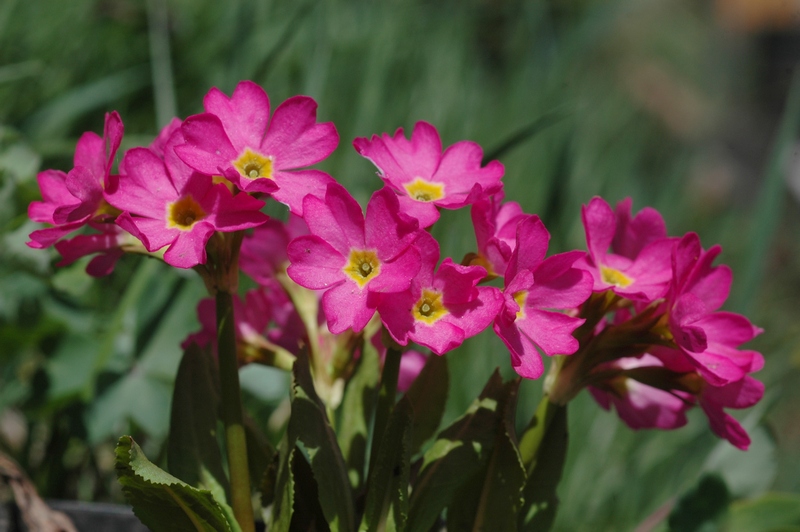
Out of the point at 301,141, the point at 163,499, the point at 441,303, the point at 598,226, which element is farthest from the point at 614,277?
the point at 163,499

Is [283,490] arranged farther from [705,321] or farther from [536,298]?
[705,321]

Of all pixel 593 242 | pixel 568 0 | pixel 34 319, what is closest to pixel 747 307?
pixel 593 242

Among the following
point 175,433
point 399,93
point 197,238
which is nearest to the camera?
point 197,238

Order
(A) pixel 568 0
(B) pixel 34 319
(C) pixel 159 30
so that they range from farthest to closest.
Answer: (A) pixel 568 0 → (C) pixel 159 30 → (B) pixel 34 319

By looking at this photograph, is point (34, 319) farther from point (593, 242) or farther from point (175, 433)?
point (593, 242)

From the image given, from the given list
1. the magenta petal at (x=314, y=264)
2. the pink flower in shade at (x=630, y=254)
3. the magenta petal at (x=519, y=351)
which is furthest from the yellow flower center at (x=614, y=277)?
the magenta petal at (x=314, y=264)

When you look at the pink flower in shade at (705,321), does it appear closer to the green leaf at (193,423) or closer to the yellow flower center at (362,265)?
the yellow flower center at (362,265)

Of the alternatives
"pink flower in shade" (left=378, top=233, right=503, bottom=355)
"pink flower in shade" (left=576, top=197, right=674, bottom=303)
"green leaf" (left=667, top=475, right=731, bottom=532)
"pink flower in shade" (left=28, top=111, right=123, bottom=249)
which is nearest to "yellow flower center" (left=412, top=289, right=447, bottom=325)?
"pink flower in shade" (left=378, top=233, right=503, bottom=355)
